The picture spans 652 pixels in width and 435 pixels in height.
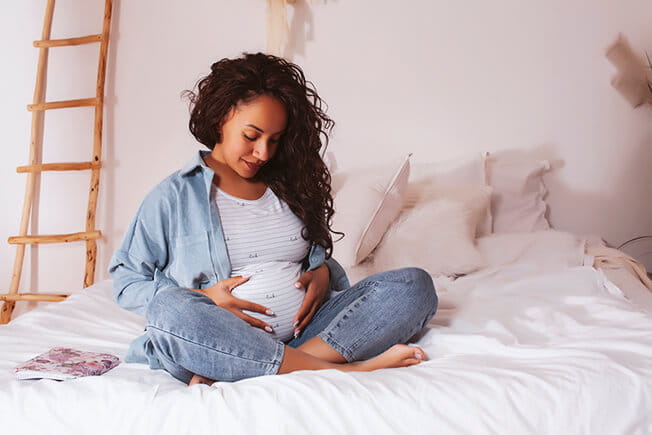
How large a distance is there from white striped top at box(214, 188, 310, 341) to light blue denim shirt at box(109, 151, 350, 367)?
0.12 feet

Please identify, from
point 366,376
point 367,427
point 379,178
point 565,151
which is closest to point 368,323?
point 366,376

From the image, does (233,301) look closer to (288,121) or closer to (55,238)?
(288,121)

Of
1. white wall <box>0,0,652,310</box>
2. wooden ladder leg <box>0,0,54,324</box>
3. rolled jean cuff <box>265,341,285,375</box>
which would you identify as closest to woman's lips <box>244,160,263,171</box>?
rolled jean cuff <box>265,341,285,375</box>

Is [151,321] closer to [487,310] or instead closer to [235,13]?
[487,310]

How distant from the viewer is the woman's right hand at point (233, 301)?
1375 mm

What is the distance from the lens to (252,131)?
58.0 inches

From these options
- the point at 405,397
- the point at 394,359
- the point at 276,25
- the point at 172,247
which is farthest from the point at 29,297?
the point at 405,397

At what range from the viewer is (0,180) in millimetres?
2973

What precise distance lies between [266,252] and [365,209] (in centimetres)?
79

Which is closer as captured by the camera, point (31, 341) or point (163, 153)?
point (31, 341)

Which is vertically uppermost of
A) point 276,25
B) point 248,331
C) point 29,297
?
point 276,25

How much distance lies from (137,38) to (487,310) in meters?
2.02

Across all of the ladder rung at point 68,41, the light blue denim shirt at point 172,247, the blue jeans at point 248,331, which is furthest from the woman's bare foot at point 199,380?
the ladder rung at point 68,41

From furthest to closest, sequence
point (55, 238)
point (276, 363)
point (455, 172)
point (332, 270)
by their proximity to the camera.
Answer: point (55, 238), point (455, 172), point (332, 270), point (276, 363)
